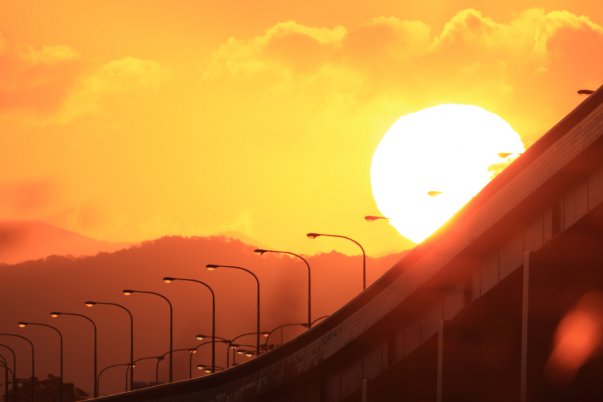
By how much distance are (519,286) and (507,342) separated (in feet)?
19.8

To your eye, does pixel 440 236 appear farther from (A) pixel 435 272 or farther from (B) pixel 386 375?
(B) pixel 386 375

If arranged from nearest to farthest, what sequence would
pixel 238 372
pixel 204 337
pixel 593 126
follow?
1. pixel 593 126
2. pixel 238 372
3. pixel 204 337

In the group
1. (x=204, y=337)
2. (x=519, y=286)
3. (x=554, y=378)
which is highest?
(x=204, y=337)

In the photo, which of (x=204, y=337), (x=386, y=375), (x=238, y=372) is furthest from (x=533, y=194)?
(x=204, y=337)

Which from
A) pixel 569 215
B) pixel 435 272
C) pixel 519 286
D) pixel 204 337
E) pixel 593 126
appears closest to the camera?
pixel 593 126

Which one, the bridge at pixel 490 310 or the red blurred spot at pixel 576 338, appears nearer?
the bridge at pixel 490 310

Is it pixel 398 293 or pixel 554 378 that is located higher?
pixel 398 293

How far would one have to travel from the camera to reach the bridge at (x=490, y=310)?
46.4 meters

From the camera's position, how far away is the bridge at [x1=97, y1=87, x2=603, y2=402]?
1826 inches

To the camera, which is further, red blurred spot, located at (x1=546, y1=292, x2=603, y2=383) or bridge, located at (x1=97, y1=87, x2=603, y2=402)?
red blurred spot, located at (x1=546, y1=292, x2=603, y2=383)

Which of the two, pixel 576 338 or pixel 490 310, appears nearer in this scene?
pixel 576 338

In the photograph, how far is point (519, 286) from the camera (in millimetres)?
51781

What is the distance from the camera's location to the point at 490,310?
55.4 metres

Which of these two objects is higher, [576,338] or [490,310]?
[490,310]
